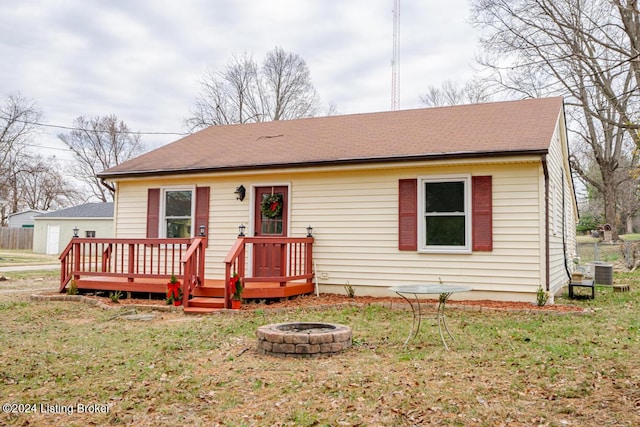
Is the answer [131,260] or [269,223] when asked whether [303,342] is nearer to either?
[269,223]

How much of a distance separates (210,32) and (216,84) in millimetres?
12099

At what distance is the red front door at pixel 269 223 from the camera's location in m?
9.86

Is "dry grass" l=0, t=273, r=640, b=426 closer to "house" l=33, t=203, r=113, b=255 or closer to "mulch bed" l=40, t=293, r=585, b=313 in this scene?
"mulch bed" l=40, t=293, r=585, b=313

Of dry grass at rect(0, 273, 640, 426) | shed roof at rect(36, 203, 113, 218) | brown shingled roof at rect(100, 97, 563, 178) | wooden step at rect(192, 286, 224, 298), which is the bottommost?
dry grass at rect(0, 273, 640, 426)

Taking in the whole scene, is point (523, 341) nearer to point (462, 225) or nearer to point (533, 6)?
point (462, 225)

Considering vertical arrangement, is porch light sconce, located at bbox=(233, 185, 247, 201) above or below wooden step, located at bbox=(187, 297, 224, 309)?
above

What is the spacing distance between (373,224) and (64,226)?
26.4 metres

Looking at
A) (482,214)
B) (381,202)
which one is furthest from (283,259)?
(482,214)

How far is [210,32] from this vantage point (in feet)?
57.4

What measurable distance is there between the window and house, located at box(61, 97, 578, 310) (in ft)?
0.07

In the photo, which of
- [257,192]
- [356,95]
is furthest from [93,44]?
[356,95]

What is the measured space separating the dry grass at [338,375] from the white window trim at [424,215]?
5.61 feet

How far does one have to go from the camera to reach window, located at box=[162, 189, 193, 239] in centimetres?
1074

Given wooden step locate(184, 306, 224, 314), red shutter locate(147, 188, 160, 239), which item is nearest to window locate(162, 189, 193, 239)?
red shutter locate(147, 188, 160, 239)
